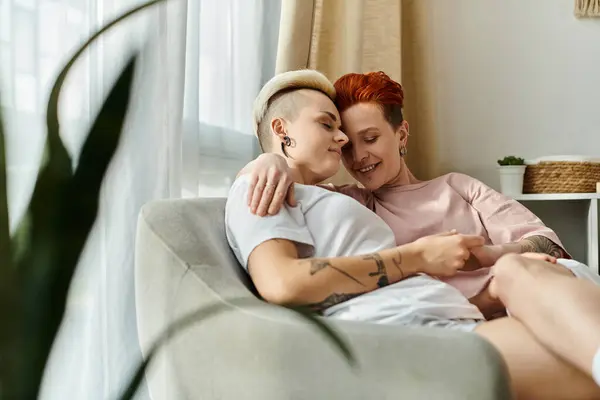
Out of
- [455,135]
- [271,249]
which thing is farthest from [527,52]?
[271,249]

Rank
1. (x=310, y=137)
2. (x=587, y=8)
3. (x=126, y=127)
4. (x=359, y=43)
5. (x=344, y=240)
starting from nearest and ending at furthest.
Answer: (x=126, y=127)
(x=344, y=240)
(x=310, y=137)
(x=359, y=43)
(x=587, y=8)

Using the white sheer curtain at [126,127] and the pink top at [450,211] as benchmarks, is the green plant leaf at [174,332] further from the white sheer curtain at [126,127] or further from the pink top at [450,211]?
the pink top at [450,211]

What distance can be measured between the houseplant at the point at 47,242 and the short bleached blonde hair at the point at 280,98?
3.74 feet

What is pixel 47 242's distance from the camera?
1.10 feet

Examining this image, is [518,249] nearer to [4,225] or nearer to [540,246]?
[540,246]

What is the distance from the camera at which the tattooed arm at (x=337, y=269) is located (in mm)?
1070

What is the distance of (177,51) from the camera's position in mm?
1438

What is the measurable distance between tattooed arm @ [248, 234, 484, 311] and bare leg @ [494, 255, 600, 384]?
112 mm

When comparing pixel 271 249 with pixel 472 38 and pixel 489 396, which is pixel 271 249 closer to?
pixel 489 396

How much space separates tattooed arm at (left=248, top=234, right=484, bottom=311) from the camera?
107cm

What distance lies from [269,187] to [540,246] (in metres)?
0.74

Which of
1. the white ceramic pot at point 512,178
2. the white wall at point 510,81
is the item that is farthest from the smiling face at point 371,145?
the white wall at point 510,81

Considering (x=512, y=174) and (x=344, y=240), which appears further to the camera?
(x=512, y=174)

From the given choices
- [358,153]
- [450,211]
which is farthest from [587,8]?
[358,153]
